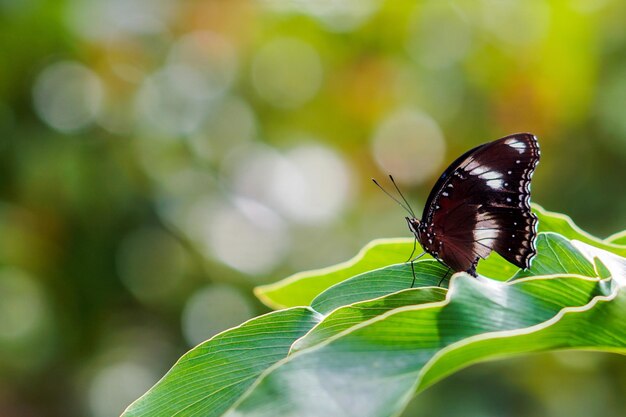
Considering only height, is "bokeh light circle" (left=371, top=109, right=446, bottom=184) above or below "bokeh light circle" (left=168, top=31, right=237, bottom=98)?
below

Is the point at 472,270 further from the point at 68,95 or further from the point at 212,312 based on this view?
the point at 68,95

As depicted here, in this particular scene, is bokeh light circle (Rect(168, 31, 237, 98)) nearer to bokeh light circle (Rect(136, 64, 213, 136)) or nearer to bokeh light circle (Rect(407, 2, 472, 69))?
bokeh light circle (Rect(136, 64, 213, 136))

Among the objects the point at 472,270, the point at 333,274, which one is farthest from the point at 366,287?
the point at 472,270

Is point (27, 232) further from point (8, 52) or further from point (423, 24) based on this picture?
point (423, 24)

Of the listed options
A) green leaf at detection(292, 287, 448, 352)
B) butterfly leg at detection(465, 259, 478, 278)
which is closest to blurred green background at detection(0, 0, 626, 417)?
butterfly leg at detection(465, 259, 478, 278)

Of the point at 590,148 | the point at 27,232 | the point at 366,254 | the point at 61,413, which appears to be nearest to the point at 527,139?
the point at 366,254
